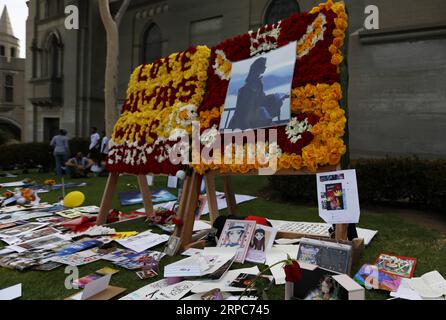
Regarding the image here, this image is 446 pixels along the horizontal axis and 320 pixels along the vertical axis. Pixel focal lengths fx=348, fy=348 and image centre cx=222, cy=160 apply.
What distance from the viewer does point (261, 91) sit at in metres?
3.89

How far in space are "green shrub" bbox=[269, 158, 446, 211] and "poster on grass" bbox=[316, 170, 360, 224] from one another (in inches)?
175

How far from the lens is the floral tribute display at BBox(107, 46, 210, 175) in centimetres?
450

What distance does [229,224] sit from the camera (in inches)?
163

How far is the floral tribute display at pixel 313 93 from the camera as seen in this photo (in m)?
3.19

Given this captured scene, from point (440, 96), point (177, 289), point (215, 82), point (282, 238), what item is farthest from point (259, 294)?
point (440, 96)

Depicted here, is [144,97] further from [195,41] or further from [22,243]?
[195,41]

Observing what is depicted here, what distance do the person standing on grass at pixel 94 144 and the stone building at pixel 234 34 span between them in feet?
18.3

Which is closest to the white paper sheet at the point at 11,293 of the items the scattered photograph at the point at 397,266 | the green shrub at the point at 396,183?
the scattered photograph at the point at 397,266

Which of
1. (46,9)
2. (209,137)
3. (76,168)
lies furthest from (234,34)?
(46,9)

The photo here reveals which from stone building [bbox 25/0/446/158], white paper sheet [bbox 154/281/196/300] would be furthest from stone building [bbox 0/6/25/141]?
white paper sheet [bbox 154/281/196/300]

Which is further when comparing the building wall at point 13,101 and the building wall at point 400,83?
the building wall at point 13,101

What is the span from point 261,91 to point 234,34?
38.6 ft

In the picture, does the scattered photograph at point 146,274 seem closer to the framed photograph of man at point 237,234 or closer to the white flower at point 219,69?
the framed photograph of man at point 237,234

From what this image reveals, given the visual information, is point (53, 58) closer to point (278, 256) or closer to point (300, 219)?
point (300, 219)
